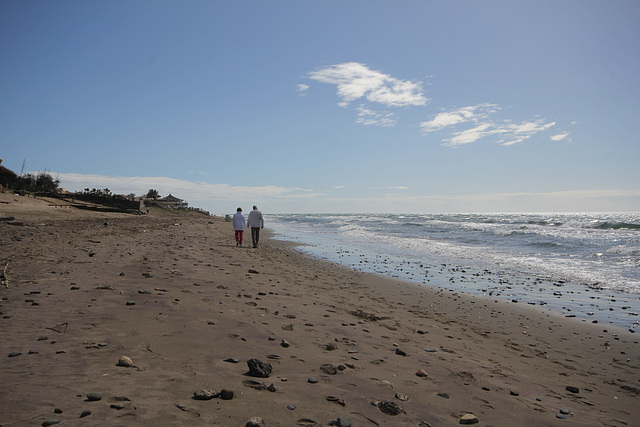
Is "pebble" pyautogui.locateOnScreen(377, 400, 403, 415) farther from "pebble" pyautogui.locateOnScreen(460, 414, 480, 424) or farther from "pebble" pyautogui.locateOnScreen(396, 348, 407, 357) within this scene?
"pebble" pyautogui.locateOnScreen(396, 348, 407, 357)

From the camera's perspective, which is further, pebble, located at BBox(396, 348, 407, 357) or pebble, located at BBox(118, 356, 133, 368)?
pebble, located at BBox(396, 348, 407, 357)

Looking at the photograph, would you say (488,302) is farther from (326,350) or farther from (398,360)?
(326,350)

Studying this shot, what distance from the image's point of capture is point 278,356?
13.9ft

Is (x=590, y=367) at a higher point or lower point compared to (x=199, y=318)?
lower

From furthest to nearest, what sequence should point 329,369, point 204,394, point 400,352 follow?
point 400,352
point 329,369
point 204,394

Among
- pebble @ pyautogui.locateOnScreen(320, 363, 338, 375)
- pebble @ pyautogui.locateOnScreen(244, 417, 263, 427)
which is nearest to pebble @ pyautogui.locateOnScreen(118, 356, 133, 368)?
pebble @ pyautogui.locateOnScreen(244, 417, 263, 427)

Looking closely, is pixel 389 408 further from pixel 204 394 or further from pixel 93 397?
pixel 93 397

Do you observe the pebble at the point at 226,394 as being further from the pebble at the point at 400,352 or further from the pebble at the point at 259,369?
the pebble at the point at 400,352

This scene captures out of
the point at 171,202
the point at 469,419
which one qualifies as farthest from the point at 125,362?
the point at 171,202

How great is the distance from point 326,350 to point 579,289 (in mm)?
9839

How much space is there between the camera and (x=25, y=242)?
1135cm

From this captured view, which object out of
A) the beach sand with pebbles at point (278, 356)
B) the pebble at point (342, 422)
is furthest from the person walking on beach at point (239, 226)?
the pebble at point (342, 422)

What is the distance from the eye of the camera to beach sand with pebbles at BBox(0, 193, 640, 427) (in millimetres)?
2951

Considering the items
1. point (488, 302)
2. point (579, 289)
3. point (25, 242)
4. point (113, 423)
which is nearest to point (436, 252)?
point (579, 289)
